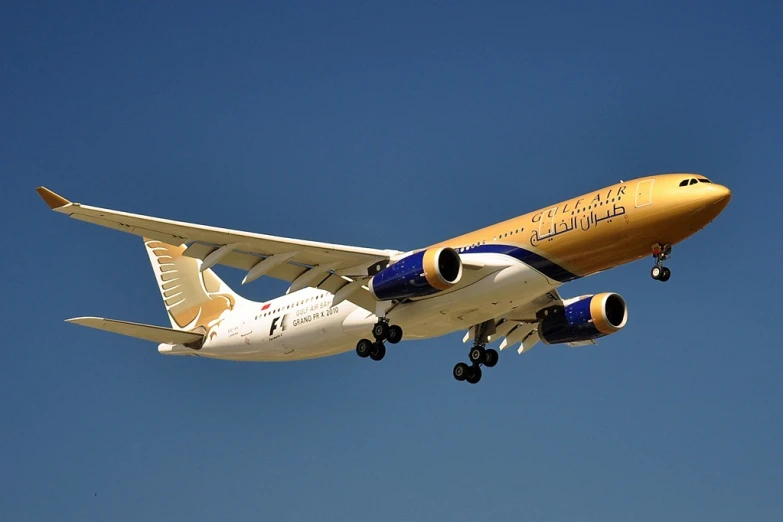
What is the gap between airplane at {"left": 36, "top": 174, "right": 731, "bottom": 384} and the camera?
96.7 feet

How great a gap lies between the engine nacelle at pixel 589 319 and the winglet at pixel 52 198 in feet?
52.0

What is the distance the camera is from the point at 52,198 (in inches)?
1158

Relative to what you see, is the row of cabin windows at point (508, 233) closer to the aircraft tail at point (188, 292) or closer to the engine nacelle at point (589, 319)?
the engine nacelle at point (589, 319)

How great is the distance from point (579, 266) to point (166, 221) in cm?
1161

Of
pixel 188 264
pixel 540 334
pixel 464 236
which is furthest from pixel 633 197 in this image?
pixel 188 264

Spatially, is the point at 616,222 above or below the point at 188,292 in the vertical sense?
below

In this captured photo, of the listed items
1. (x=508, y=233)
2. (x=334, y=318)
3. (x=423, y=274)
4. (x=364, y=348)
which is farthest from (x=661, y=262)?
(x=334, y=318)

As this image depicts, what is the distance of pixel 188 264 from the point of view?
4450cm

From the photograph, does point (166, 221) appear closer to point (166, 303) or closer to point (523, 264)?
point (523, 264)

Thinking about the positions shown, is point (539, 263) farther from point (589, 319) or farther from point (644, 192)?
point (589, 319)

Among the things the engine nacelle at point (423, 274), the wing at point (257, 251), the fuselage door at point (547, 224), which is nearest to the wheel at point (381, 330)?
the wing at point (257, 251)

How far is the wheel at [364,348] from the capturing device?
34281 millimetres

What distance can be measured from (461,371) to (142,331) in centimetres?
1087

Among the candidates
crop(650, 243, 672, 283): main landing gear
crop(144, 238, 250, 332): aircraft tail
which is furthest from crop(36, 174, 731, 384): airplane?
crop(144, 238, 250, 332): aircraft tail
